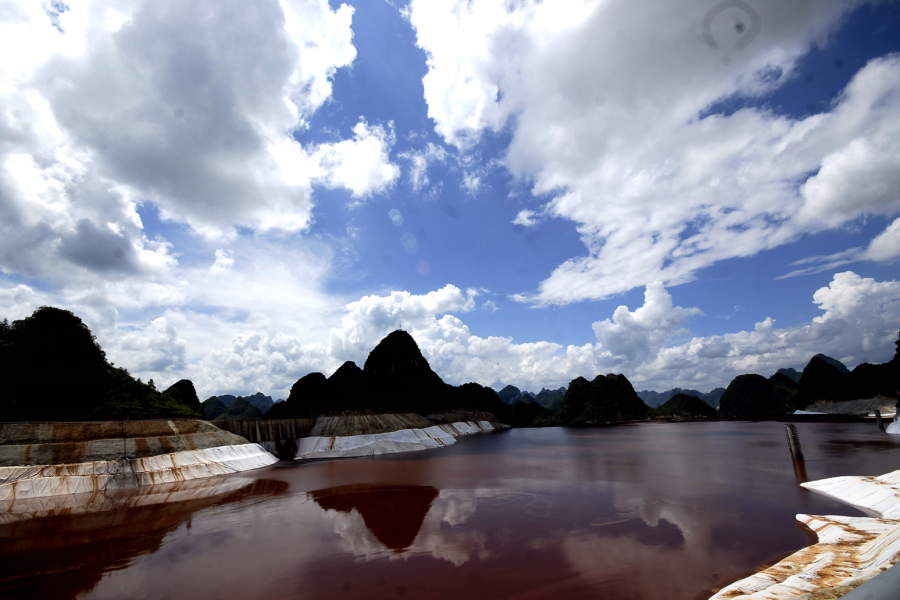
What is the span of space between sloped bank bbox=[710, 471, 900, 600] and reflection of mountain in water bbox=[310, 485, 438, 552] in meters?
13.3

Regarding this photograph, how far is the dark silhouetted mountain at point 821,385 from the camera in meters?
129

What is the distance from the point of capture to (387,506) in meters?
24.8

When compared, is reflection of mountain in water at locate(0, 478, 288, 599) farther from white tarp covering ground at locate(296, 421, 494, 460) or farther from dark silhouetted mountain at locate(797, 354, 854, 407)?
dark silhouetted mountain at locate(797, 354, 854, 407)

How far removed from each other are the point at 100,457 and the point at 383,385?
308ft

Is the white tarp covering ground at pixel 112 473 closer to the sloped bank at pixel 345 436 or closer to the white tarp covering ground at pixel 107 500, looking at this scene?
the white tarp covering ground at pixel 107 500

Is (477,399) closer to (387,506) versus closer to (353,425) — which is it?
(353,425)

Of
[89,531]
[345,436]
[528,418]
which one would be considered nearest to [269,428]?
[345,436]

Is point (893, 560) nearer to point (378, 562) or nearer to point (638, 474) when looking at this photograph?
point (378, 562)

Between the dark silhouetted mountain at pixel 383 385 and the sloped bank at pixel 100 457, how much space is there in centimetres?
5136

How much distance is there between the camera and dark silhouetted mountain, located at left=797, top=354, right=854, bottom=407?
12862 cm

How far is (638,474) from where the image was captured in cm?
3262

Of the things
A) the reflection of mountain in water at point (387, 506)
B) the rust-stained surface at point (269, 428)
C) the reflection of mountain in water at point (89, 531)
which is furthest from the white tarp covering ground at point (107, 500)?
the rust-stained surface at point (269, 428)

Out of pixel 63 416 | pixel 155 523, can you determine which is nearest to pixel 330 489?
pixel 155 523

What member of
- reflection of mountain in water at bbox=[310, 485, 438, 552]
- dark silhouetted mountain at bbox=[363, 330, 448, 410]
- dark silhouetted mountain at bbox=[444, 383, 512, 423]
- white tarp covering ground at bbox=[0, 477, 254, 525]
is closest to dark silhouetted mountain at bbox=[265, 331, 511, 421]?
dark silhouetted mountain at bbox=[363, 330, 448, 410]
